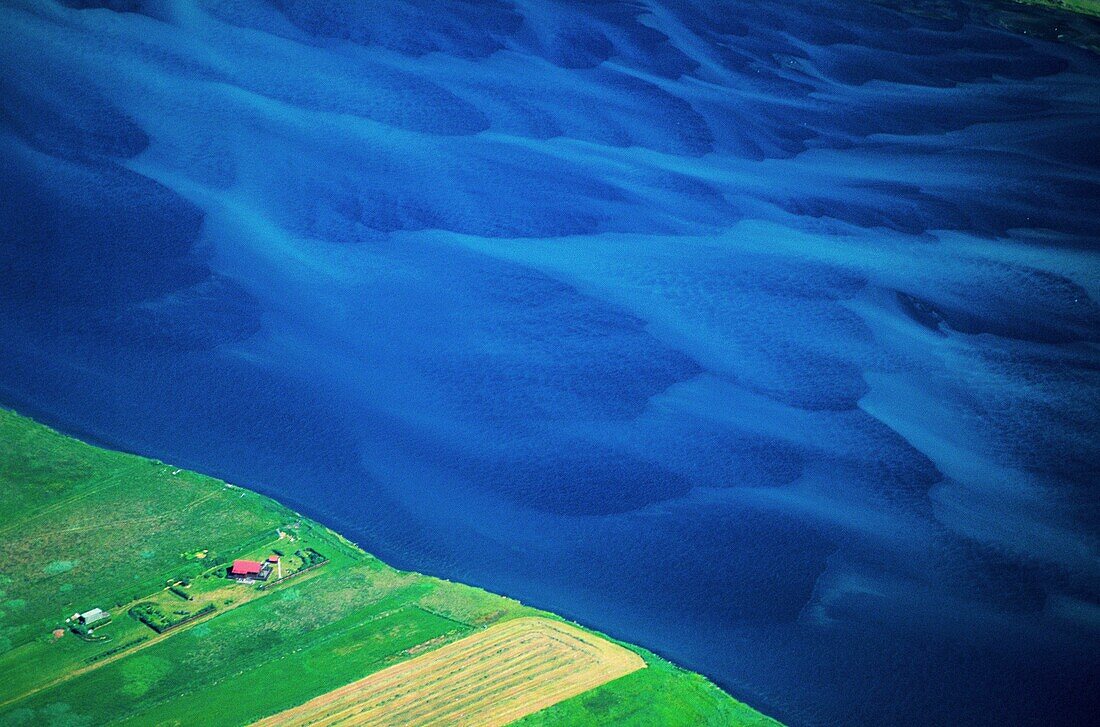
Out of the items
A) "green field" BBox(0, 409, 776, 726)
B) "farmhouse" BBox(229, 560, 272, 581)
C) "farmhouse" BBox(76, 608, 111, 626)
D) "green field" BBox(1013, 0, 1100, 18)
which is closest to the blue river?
"green field" BBox(0, 409, 776, 726)

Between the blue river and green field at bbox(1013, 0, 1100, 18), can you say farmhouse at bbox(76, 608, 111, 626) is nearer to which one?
the blue river

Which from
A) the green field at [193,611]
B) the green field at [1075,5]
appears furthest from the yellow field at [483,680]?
the green field at [1075,5]

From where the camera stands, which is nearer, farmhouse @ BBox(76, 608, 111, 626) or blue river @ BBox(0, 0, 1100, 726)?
farmhouse @ BBox(76, 608, 111, 626)

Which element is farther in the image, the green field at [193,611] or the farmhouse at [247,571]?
the farmhouse at [247,571]

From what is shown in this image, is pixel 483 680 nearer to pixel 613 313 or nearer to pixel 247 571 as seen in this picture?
pixel 247 571

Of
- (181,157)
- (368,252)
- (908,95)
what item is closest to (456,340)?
(368,252)

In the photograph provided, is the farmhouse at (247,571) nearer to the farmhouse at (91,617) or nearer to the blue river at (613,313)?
the blue river at (613,313)

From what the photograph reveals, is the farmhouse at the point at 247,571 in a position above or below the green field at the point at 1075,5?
below
